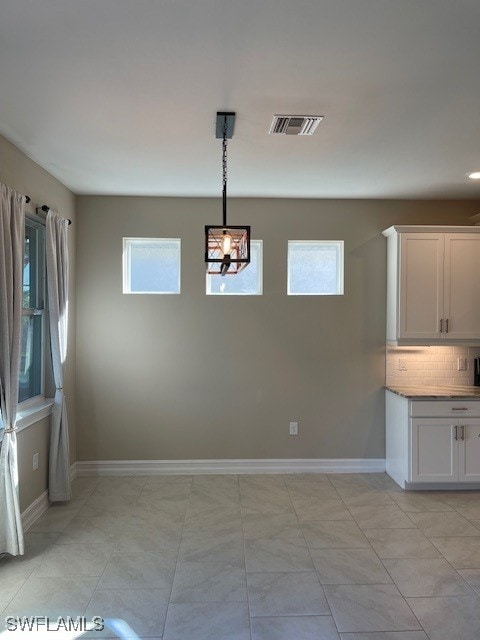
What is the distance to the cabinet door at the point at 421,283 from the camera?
14.3ft

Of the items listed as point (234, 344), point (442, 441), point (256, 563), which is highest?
point (234, 344)

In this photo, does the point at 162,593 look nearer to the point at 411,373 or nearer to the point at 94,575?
the point at 94,575

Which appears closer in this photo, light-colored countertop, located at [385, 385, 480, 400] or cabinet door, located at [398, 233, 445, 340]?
light-colored countertop, located at [385, 385, 480, 400]

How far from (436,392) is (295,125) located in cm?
286

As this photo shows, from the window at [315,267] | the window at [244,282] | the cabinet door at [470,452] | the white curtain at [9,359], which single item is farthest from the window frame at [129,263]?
Result: the cabinet door at [470,452]

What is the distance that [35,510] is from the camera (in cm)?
357

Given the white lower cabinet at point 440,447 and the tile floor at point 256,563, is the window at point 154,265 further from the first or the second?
the white lower cabinet at point 440,447

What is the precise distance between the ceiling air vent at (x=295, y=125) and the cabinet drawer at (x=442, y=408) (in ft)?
8.55

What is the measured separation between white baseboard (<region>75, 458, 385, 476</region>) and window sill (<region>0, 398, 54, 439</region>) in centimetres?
98

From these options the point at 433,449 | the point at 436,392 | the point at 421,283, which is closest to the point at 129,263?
the point at 421,283

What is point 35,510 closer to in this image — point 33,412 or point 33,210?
point 33,412

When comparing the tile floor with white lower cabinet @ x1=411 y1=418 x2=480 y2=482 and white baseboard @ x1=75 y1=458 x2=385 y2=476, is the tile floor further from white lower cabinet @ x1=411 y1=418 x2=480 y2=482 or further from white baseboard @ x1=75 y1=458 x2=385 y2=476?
white baseboard @ x1=75 y1=458 x2=385 y2=476

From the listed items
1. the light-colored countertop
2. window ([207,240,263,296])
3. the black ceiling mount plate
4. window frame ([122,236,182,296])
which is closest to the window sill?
window frame ([122,236,182,296])

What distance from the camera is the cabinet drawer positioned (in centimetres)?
411
